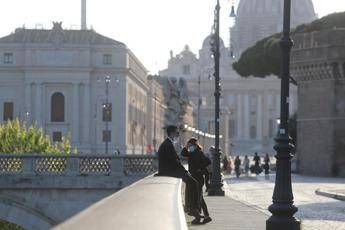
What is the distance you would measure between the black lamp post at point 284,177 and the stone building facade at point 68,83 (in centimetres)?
7977

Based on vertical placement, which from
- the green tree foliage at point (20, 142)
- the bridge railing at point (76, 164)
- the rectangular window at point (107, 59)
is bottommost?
the bridge railing at point (76, 164)

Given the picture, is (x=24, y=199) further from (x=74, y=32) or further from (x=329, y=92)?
(x=74, y=32)

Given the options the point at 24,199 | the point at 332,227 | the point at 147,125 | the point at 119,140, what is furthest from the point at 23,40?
the point at 332,227

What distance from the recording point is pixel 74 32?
9731 cm

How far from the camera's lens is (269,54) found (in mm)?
63188

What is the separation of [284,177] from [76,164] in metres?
17.8

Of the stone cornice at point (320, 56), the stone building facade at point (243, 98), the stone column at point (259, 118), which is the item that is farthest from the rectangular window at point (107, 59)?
the stone column at point (259, 118)

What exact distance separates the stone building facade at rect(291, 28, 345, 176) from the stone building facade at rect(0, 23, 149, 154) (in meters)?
43.5

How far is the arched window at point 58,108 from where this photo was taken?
9538 cm

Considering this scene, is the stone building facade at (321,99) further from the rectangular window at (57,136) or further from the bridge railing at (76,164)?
the rectangular window at (57,136)

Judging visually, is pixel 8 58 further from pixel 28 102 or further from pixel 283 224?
pixel 283 224

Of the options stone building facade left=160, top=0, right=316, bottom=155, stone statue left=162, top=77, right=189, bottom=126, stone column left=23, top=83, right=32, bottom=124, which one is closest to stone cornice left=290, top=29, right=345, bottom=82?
stone statue left=162, top=77, right=189, bottom=126

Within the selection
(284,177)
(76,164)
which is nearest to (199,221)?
(284,177)

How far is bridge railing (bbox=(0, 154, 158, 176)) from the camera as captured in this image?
98.7 ft
